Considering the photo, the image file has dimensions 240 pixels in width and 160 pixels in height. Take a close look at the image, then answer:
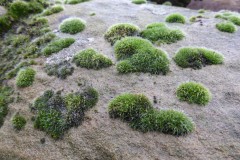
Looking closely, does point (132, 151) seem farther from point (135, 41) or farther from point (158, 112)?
point (135, 41)

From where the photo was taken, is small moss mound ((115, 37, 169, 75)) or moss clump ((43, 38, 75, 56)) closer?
small moss mound ((115, 37, 169, 75))

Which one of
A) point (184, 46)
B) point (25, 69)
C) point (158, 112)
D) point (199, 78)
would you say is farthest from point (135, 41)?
point (25, 69)

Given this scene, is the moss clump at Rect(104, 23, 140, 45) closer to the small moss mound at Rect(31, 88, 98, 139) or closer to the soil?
the soil

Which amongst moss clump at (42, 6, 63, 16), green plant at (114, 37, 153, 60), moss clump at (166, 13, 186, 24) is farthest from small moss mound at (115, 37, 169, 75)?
moss clump at (42, 6, 63, 16)

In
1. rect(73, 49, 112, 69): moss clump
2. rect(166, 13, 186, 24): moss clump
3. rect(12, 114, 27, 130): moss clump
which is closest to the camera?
rect(12, 114, 27, 130): moss clump

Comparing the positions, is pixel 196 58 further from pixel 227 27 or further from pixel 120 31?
pixel 227 27

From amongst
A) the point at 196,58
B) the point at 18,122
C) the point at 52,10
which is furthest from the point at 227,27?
the point at 18,122

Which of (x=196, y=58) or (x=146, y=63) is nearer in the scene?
(x=146, y=63)
